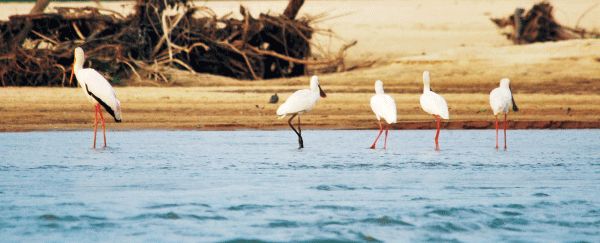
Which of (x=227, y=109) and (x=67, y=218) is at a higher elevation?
(x=227, y=109)

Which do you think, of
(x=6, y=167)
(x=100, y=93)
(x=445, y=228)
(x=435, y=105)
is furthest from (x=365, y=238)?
(x=100, y=93)

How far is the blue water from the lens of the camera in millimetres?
7801

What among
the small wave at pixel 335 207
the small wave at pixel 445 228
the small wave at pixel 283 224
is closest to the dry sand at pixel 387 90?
the small wave at pixel 335 207

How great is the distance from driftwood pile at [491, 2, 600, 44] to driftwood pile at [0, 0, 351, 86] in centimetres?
496

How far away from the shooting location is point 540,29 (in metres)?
24.2

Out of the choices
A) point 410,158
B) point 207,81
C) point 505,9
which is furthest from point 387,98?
point 505,9

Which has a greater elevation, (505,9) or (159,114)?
(505,9)

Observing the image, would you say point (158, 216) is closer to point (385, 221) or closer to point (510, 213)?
point (385, 221)

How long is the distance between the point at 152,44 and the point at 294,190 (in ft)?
38.8

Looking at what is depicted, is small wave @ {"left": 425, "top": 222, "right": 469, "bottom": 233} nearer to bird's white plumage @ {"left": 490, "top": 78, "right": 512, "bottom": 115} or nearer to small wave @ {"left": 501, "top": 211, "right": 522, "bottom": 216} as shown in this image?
small wave @ {"left": 501, "top": 211, "right": 522, "bottom": 216}

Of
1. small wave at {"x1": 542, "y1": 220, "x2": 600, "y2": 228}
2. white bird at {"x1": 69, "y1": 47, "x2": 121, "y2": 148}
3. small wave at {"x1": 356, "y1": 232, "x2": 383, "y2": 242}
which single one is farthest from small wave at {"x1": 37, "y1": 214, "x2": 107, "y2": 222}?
white bird at {"x1": 69, "y1": 47, "x2": 121, "y2": 148}

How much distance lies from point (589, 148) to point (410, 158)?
7.47ft

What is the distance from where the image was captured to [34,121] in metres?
15.0

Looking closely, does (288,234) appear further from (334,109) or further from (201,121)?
(334,109)
